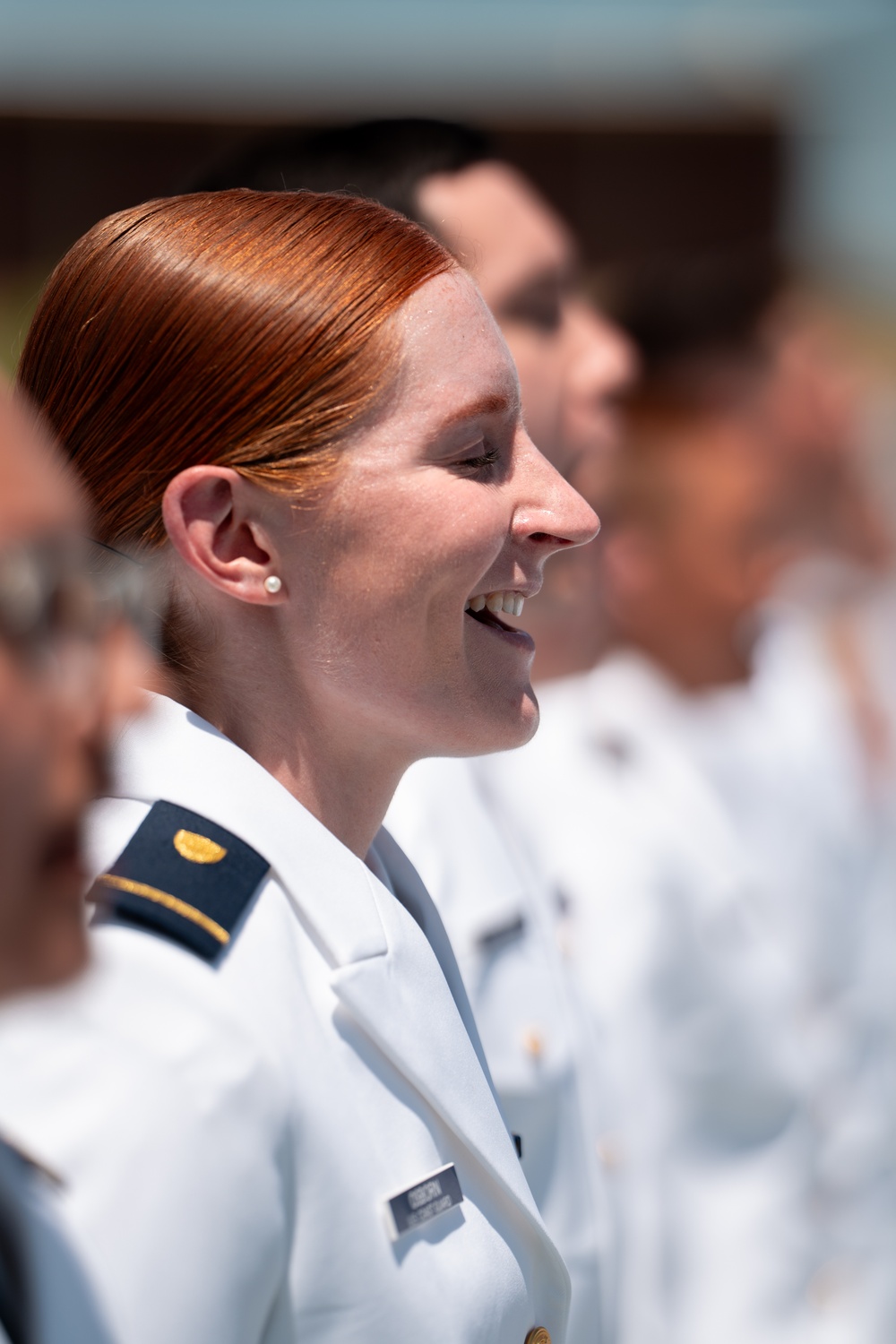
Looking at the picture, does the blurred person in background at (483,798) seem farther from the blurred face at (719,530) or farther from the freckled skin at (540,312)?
the blurred face at (719,530)

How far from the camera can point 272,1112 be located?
1.21 m

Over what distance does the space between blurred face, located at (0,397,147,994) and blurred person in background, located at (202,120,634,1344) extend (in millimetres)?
870

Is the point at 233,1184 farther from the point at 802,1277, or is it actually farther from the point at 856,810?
the point at 856,810

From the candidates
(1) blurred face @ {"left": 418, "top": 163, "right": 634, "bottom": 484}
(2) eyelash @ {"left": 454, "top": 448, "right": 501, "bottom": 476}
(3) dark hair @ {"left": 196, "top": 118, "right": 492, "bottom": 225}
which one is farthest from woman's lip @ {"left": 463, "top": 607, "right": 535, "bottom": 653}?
(3) dark hair @ {"left": 196, "top": 118, "right": 492, "bottom": 225}

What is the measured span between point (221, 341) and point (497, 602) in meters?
0.40

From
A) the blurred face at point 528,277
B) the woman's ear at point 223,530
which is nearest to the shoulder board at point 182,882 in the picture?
the woman's ear at point 223,530

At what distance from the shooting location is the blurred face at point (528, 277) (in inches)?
102

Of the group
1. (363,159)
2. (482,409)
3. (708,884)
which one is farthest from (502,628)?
(708,884)

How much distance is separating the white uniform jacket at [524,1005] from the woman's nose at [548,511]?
812 millimetres

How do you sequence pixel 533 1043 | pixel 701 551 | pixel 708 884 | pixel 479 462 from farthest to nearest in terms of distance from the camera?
1. pixel 701 551
2. pixel 708 884
3. pixel 533 1043
4. pixel 479 462

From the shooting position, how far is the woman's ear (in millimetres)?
1404

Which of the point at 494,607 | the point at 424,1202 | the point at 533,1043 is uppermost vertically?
the point at 494,607

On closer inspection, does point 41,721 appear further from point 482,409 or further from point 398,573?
point 482,409

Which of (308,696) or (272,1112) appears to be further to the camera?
(308,696)
